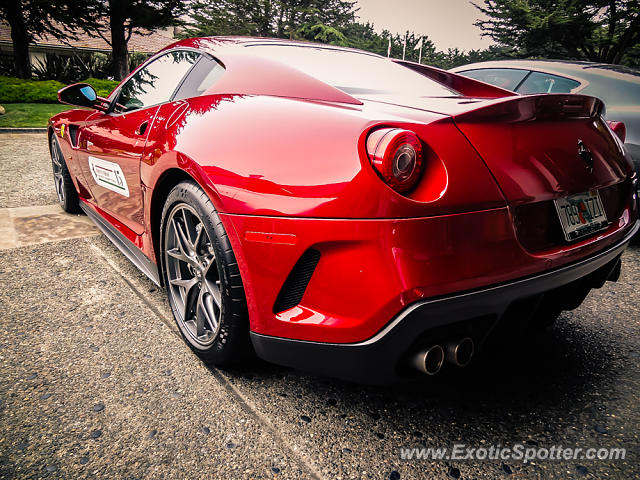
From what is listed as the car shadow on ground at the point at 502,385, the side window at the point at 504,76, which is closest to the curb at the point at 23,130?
the side window at the point at 504,76

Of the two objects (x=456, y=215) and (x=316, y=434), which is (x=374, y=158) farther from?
(x=316, y=434)

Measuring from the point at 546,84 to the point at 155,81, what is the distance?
3714mm

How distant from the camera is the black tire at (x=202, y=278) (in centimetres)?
154

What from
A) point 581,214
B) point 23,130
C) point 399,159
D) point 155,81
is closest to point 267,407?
point 399,159

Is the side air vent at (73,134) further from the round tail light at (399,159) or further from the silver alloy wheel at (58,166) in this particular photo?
the round tail light at (399,159)

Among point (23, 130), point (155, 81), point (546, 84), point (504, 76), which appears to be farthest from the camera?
point (23, 130)

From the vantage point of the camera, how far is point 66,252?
3090 mm

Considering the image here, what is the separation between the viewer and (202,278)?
1805 millimetres

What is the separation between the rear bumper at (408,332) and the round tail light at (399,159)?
0.34 m

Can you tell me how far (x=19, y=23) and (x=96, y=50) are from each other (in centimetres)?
1144

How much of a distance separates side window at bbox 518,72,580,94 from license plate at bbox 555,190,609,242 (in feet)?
9.96

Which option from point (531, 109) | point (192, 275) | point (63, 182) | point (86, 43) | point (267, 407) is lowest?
point (267, 407)

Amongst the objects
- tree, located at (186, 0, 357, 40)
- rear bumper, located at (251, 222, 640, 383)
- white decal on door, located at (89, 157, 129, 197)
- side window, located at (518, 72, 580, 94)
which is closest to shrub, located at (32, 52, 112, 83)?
tree, located at (186, 0, 357, 40)

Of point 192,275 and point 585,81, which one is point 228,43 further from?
point 585,81
